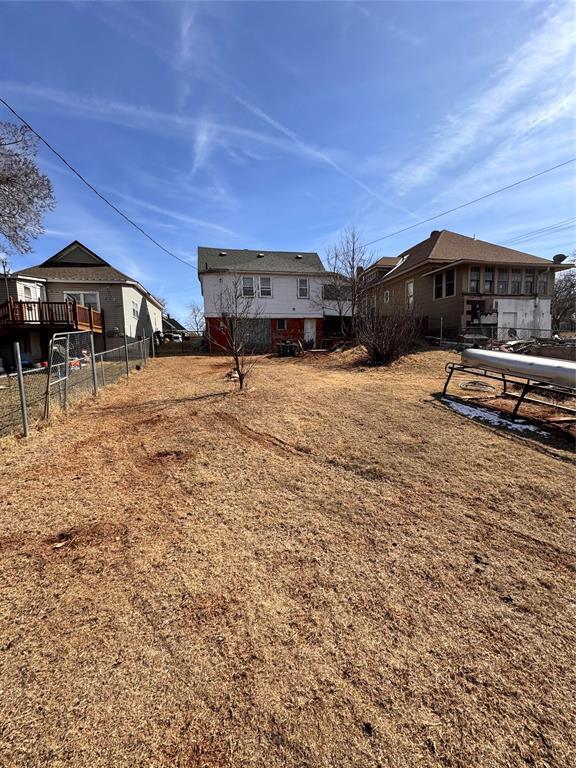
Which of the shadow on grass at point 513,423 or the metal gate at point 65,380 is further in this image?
the metal gate at point 65,380

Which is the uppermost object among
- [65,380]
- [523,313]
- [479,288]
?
[479,288]

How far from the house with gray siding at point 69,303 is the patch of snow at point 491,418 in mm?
14304

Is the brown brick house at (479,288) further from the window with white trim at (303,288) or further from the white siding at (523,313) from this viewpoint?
the window with white trim at (303,288)

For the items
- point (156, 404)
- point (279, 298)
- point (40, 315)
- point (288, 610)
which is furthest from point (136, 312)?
point (288, 610)

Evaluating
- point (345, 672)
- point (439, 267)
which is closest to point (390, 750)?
point (345, 672)

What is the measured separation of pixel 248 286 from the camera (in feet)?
73.7

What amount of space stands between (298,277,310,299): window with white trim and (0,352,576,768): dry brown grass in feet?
65.4

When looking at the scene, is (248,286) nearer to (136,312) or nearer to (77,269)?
(136,312)

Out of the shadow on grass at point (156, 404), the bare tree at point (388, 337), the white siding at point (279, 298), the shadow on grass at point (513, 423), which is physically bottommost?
the shadow on grass at point (513, 423)

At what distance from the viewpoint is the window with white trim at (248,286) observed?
73.3 ft

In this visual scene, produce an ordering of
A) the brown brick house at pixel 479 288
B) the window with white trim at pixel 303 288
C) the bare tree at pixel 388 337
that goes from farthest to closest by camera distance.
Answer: the window with white trim at pixel 303 288 < the brown brick house at pixel 479 288 < the bare tree at pixel 388 337

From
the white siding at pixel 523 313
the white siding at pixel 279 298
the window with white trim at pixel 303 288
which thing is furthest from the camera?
the window with white trim at pixel 303 288

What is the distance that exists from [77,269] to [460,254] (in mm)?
21933


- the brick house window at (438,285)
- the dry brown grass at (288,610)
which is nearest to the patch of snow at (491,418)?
the dry brown grass at (288,610)
